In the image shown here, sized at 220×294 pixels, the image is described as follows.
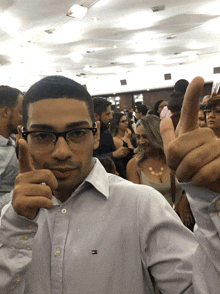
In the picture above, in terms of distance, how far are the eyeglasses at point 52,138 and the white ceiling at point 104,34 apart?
5182mm

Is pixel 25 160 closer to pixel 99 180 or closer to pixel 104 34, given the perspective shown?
pixel 99 180

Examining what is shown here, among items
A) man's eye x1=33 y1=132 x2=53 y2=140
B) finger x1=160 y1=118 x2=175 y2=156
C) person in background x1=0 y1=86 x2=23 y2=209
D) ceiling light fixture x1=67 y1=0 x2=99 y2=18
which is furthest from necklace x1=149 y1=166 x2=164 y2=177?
ceiling light fixture x1=67 y1=0 x2=99 y2=18

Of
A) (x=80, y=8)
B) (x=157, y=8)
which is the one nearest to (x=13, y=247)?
(x=80, y=8)

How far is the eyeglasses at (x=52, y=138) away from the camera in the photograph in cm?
100

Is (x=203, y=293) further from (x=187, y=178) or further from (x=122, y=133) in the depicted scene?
(x=122, y=133)

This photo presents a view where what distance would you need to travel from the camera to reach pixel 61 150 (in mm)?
965

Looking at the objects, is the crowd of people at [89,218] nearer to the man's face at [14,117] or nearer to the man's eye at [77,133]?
the man's eye at [77,133]

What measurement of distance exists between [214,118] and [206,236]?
1.70 metres

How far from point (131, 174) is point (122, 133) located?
160 centimetres

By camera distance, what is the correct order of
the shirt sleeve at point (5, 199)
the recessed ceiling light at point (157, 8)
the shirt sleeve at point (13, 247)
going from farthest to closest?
the recessed ceiling light at point (157, 8) → the shirt sleeve at point (5, 199) → the shirt sleeve at point (13, 247)

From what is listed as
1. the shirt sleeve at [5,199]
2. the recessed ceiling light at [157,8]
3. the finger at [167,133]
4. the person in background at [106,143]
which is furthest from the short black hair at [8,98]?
the recessed ceiling light at [157,8]

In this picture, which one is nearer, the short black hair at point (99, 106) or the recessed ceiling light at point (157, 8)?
the short black hair at point (99, 106)

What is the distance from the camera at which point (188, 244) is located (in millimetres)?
867

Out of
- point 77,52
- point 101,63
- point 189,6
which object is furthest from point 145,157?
point 101,63
